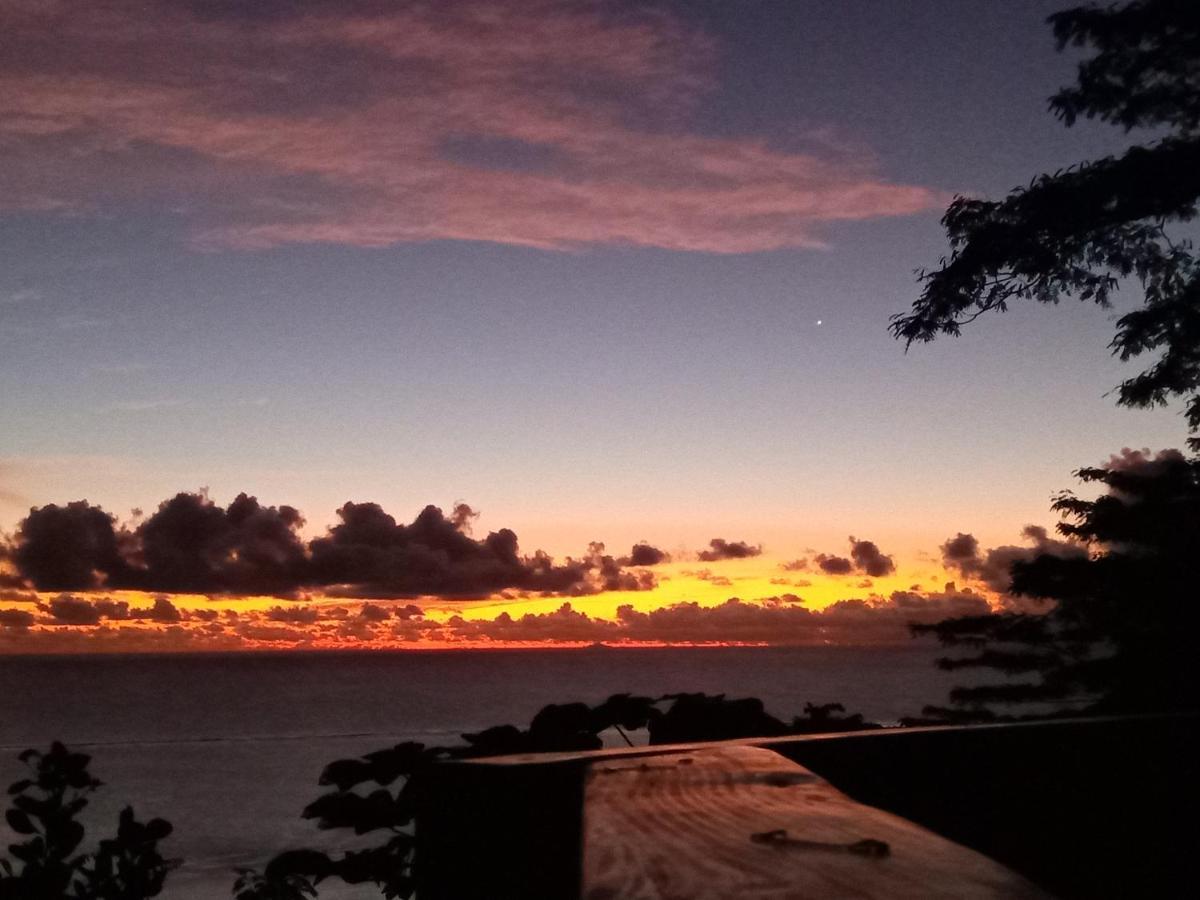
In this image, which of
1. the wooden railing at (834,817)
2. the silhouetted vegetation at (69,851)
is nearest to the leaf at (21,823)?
the silhouetted vegetation at (69,851)

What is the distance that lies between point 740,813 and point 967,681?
210m

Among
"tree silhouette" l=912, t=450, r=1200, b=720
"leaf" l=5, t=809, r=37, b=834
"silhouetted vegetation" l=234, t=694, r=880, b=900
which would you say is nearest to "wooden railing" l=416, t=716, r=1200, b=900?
"silhouetted vegetation" l=234, t=694, r=880, b=900

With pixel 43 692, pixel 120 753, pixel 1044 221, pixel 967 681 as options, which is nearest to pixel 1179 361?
pixel 1044 221

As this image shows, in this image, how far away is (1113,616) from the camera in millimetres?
8391

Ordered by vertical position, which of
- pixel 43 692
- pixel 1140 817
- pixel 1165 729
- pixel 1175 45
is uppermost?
pixel 1175 45

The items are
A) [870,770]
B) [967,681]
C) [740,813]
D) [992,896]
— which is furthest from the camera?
[967,681]

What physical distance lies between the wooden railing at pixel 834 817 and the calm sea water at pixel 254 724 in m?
3.64

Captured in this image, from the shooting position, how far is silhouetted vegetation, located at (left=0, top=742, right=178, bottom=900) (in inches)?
148

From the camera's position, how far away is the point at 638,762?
1714mm

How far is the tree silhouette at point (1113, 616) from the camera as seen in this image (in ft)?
25.6

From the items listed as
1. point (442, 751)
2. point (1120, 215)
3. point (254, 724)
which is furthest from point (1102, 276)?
point (254, 724)

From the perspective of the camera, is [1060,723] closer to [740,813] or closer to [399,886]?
[740,813]

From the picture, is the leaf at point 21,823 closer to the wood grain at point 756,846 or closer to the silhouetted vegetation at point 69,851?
Result: the silhouetted vegetation at point 69,851

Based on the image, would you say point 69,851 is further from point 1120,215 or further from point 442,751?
point 1120,215
